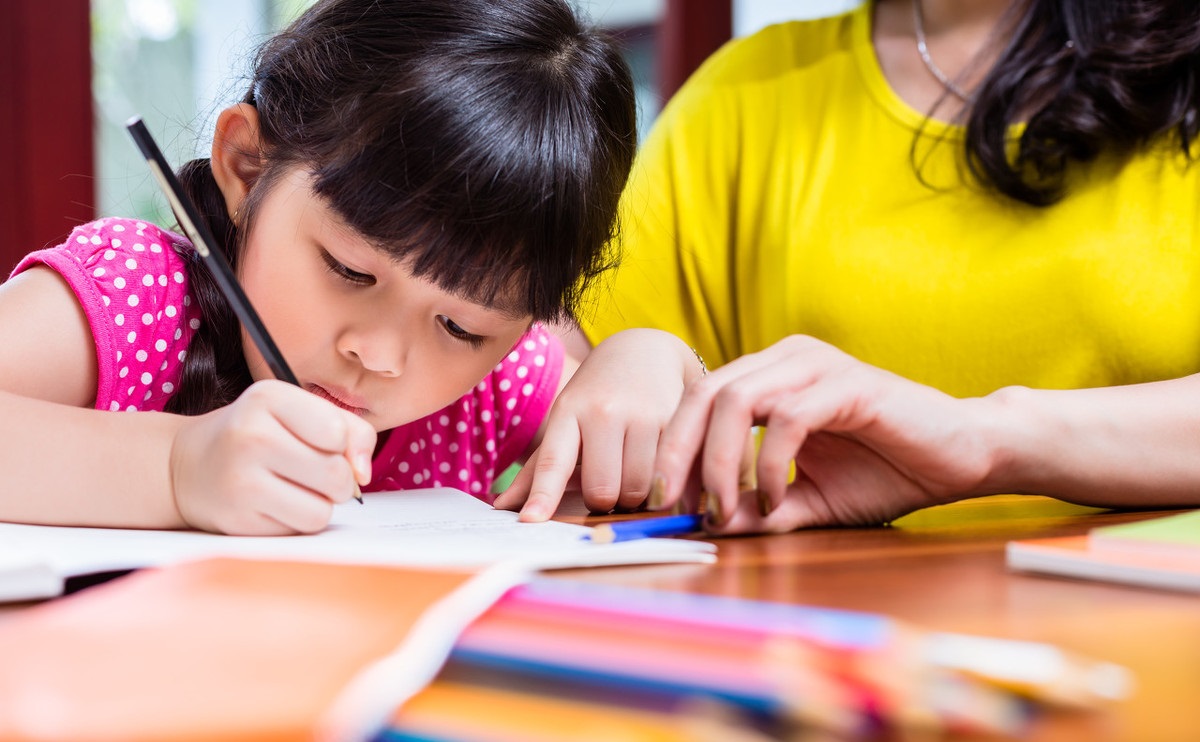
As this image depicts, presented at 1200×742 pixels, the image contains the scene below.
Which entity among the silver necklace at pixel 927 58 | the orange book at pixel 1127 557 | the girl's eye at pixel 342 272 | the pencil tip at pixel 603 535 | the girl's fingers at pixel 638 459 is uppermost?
the silver necklace at pixel 927 58

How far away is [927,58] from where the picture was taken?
3.64 ft

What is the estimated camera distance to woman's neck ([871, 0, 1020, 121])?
1.07 meters

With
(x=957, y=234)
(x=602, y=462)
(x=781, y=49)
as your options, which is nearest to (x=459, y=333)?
(x=602, y=462)

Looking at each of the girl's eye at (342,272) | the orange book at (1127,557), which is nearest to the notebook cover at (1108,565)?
the orange book at (1127,557)

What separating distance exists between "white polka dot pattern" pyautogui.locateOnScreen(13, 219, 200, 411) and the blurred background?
110 millimetres

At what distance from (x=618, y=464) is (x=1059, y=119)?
546 mm

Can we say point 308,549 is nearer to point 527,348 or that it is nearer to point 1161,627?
point 1161,627

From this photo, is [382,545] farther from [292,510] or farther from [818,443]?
[818,443]

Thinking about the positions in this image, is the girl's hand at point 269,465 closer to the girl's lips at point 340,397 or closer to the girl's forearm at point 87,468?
the girl's forearm at point 87,468

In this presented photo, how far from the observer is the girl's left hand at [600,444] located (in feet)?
2.25

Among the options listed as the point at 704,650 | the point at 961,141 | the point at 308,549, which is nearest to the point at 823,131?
the point at 961,141

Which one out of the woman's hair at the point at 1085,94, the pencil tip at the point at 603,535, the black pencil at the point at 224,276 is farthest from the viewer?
the woman's hair at the point at 1085,94

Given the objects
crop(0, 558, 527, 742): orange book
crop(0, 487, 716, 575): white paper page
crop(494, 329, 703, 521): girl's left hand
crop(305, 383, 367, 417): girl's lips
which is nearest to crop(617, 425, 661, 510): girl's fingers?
crop(494, 329, 703, 521): girl's left hand

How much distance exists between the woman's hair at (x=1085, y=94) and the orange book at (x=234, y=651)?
0.78m
